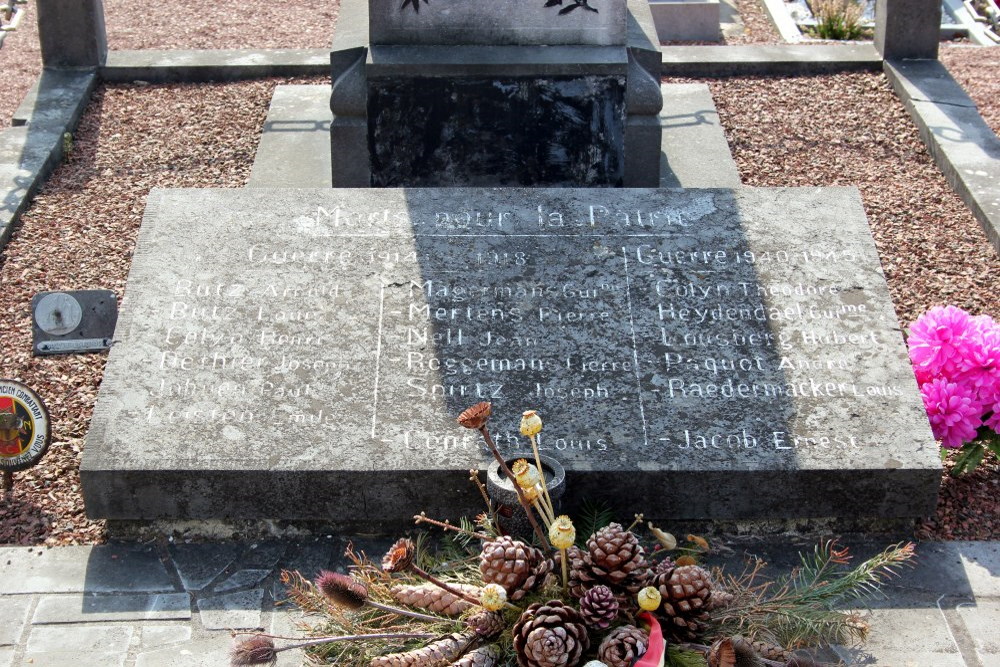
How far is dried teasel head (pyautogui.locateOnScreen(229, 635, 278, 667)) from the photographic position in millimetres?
3420

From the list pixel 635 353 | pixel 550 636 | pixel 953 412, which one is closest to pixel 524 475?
pixel 550 636

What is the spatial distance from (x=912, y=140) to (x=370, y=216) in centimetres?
428

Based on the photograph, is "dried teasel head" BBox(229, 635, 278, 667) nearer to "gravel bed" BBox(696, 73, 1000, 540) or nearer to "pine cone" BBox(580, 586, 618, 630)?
"pine cone" BBox(580, 586, 618, 630)

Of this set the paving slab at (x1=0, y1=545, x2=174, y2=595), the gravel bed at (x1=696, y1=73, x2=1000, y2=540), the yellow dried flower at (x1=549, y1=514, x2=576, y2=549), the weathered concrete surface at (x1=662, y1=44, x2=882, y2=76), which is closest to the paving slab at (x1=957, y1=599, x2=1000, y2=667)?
the gravel bed at (x1=696, y1=73, x2=1000, y2=540)

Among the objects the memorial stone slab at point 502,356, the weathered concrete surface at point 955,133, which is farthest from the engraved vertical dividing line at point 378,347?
the weathered concrete surface at point 955,133

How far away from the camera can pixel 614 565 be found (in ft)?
11.6

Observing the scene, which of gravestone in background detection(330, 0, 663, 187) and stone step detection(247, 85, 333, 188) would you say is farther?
stone step detection(247, 85, 333, 188)

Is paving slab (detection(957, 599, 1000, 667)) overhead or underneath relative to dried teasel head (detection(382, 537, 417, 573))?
underneath

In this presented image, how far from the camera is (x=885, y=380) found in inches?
179

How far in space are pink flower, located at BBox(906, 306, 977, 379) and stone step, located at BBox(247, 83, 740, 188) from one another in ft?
6.52

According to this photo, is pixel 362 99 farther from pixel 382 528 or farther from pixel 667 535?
pixel 667 535

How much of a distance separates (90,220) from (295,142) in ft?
4.50

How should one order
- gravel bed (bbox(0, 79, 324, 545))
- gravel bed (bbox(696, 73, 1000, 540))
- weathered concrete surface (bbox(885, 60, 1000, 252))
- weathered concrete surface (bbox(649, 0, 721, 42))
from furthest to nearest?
weathered concrete surface (bbox(649, 0, 721, 42))
weathered concrete surface (bbox(885, 60, 1000, 252))
gravel bed (bbox(696, 73, 1000, 540))
gravel bed (bbox(0, 79, 324, 545))

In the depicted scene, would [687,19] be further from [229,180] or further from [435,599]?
[435,599]
